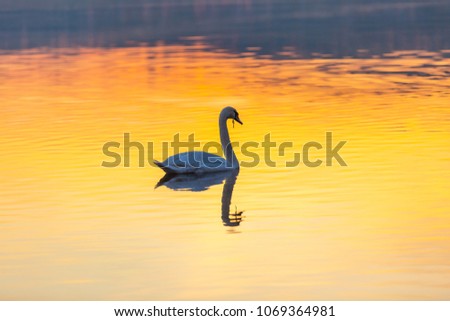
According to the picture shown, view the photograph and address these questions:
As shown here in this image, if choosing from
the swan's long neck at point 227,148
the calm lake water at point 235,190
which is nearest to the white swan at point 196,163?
the swan's long neck at point 227,148

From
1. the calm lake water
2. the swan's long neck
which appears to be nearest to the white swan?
the swan's long neck

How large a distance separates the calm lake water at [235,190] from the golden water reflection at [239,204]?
0.03 m

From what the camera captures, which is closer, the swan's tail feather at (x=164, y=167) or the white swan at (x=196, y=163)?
the swan's tail feather at (x=164, y=167)

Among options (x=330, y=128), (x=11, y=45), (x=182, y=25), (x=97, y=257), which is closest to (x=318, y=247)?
(x=97, y=257)

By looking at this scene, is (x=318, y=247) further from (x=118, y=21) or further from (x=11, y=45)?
(x=118, y=21)

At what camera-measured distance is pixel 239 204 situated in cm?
1554

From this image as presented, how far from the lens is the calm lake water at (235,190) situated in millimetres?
11844

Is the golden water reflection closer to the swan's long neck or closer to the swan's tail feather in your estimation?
the swan's tail feather

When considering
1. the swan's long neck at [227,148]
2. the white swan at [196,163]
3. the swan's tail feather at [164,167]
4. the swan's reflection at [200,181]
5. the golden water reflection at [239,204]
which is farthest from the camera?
the swan's long neck at [227,148]

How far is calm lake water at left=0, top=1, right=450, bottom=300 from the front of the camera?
38.9 ft

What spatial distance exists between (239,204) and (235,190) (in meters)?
1.22

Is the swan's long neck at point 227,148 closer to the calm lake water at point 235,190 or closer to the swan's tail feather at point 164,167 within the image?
the calm lake water at point 235,190

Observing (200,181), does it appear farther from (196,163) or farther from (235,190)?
(235,190)

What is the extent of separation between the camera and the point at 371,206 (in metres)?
15.0
